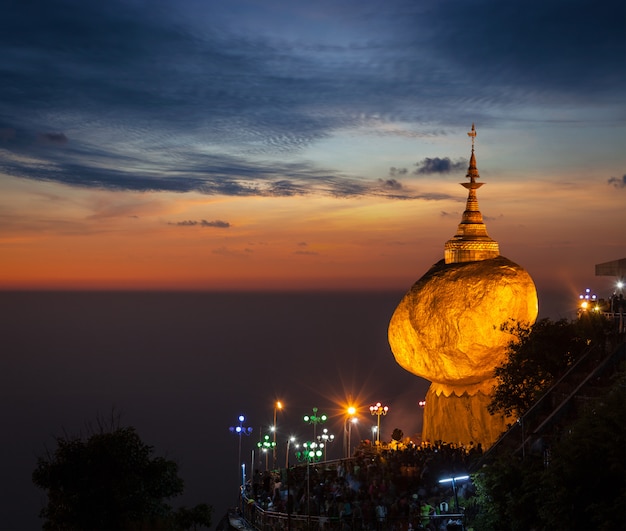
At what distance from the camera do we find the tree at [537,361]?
2972cm

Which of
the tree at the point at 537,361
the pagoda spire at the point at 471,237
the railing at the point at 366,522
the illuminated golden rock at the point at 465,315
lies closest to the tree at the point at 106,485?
the railing at the point at 366,522

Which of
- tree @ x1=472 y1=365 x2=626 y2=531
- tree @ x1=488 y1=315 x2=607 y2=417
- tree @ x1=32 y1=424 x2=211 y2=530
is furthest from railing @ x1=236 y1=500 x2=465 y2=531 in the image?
tree @ x1=488 y1=315 x2=607 y2=417

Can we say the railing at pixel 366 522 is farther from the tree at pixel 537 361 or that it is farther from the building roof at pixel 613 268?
the building roof at pixel 613 268

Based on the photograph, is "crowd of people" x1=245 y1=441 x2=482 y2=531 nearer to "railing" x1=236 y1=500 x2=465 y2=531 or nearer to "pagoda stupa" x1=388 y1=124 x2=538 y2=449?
"railing" x1=236 y1=500 x2=465 y2=531

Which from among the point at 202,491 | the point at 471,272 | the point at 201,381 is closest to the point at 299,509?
the point at 471,272

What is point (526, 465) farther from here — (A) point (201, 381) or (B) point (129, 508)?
(A) point (201, 381)

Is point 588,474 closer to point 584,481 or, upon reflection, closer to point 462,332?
point 584,481

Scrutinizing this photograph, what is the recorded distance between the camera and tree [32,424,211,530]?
2177 centimetres

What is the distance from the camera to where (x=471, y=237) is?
3722 centimetres

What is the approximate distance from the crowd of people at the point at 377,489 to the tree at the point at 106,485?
2.78m

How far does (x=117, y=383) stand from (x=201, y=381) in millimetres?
8968

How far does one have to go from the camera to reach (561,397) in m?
27.0

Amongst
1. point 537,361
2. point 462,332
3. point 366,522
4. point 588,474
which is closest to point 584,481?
point 588,474

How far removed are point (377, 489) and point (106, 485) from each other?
22.0ft
